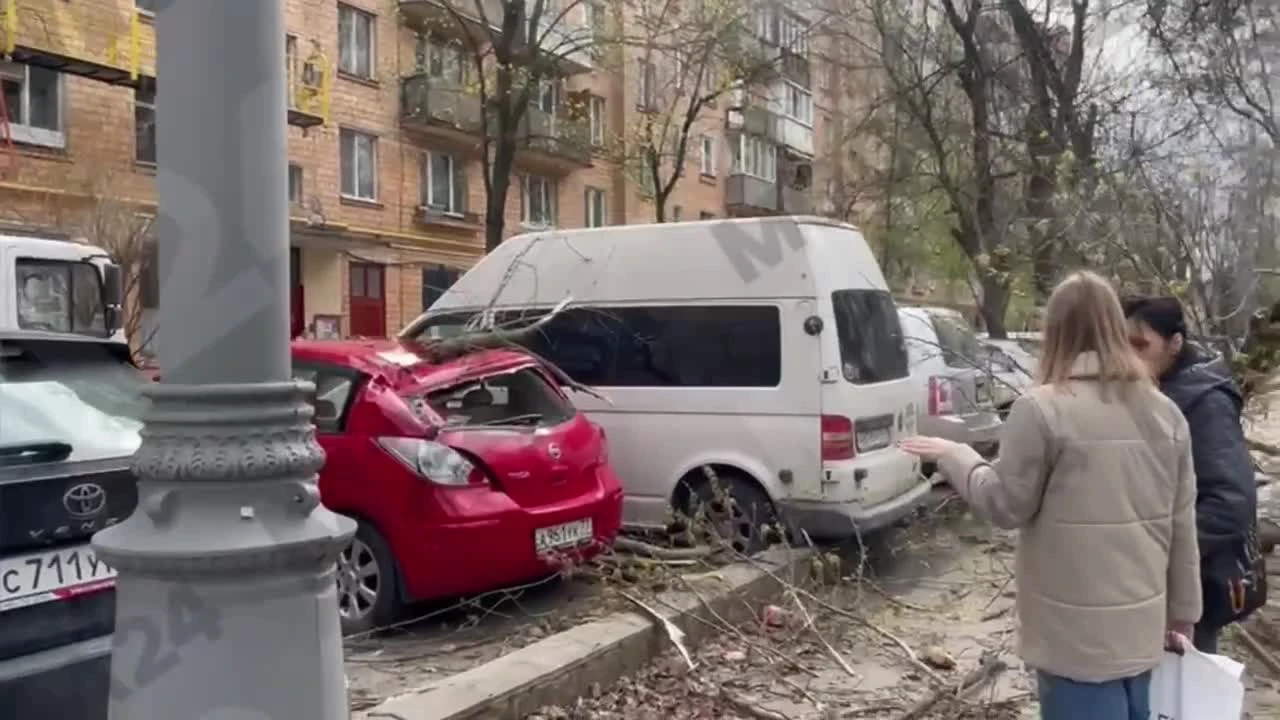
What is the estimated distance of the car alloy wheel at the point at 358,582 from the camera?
6.57 metres

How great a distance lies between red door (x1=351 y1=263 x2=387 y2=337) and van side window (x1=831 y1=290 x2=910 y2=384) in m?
20.5

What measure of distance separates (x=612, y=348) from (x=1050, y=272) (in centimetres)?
385

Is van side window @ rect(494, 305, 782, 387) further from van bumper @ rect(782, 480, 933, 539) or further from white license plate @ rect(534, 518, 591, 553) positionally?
white license plate @ rect(534, 518, 591, 553)

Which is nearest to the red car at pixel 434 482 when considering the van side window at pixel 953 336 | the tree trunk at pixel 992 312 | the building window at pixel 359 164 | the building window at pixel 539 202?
the van side window at pixel 953 336

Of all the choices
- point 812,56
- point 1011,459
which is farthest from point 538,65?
point 1011,459

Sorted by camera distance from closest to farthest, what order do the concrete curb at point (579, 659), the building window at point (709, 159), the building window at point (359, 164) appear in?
the concrete curb at point (579, 659) → the building window at point (359, 164) → the building window at point (709, 159)

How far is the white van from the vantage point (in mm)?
8289

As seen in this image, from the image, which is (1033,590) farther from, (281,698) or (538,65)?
(538,65)

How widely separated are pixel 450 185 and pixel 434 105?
3.03 meters

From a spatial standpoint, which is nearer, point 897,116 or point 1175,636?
point 1175,636

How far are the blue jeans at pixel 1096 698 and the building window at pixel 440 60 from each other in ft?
86.4

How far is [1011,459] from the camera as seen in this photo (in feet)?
11.0

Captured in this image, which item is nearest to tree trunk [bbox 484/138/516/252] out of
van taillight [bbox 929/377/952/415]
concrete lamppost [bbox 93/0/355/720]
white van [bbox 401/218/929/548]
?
van taillight [bbox 929/377/952/415]

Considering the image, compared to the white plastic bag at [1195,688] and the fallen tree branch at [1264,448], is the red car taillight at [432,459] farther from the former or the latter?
the fallen tree branch at [1264,448]
